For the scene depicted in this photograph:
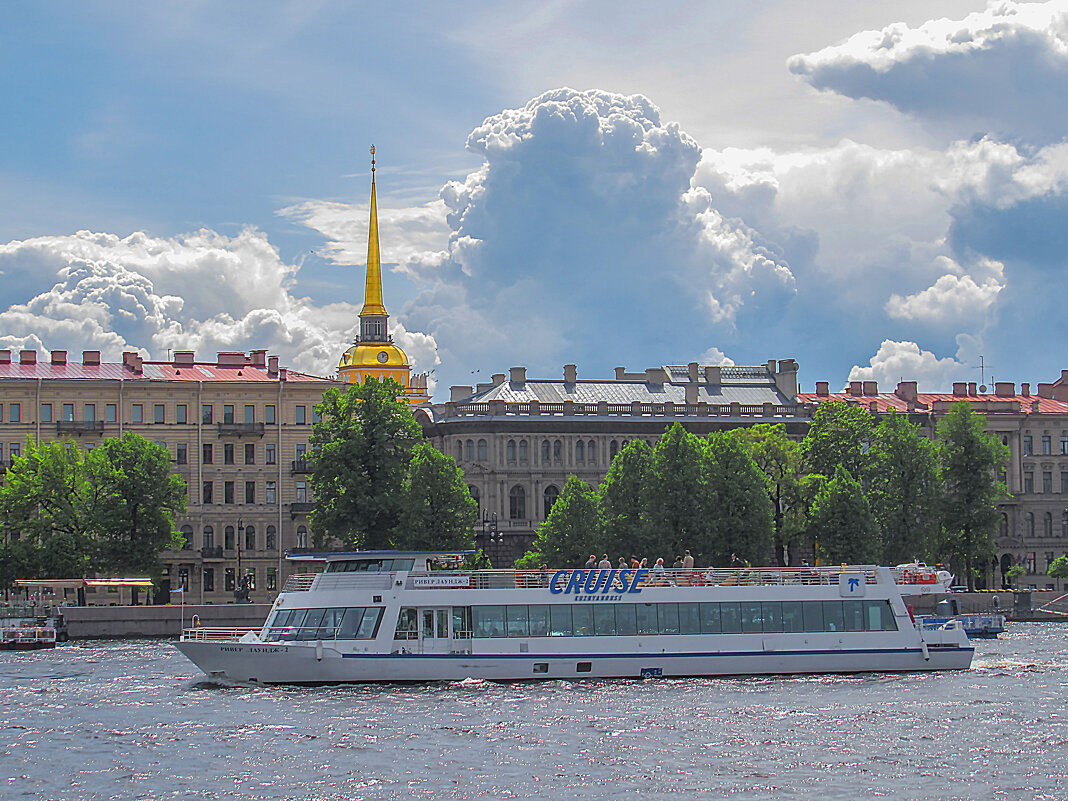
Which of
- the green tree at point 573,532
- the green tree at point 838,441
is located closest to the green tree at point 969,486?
the green tree at point 838,441

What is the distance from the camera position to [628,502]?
8081 centimetres

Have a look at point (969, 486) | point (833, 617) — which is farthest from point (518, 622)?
point (969, 486)

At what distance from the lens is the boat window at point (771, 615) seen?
53.1m

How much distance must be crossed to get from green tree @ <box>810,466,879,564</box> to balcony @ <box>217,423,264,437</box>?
3321 centimetres

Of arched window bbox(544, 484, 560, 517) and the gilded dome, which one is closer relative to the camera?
arched window bbox(544, 484, 560, 517)

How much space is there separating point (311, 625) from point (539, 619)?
22.9 ft

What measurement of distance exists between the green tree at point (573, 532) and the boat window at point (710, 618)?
26051 mm

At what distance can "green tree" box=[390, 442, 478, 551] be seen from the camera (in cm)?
7875

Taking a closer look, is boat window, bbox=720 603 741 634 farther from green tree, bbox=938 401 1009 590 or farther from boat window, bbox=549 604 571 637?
green tree, bbox=938 401 1009 590

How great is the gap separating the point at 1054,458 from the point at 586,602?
→ 6676 centimetres

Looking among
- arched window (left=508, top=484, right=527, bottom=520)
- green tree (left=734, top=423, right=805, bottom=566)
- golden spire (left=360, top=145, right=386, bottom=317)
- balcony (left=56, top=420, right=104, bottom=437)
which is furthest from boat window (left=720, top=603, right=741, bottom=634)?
golden spire (left=360, top=145, right=386, bottom=317)

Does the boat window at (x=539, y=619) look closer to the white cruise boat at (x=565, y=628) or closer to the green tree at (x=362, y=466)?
the white cruise boat at (x=565, y=628)

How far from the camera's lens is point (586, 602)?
52781 mm

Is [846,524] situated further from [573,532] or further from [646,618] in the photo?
[646,618]
